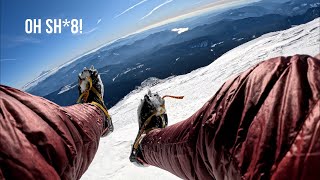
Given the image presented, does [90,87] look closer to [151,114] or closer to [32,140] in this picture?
[151,114]

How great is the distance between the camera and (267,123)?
0.66 metres

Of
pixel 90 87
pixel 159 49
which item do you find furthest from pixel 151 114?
pixel 159 49

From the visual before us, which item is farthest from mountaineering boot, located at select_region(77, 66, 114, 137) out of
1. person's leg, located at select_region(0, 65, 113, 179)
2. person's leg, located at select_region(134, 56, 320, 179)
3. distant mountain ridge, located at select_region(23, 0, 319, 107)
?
distant mountain ridge, located at select_region(23, 0, 319, 107)

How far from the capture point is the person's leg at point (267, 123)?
581mm

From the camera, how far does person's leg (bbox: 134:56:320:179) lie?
1.90 feet

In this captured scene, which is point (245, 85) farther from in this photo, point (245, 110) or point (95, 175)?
point (95, 175)

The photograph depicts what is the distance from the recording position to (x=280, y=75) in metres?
0.72

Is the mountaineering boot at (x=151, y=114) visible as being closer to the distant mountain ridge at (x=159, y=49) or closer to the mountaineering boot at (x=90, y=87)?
the mountaineering boot at (x=90, y=87)

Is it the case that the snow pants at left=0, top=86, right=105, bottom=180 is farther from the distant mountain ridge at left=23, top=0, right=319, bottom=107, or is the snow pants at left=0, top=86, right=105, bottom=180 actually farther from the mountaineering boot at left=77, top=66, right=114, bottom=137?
the distant mountain ridge at left=23, top=0, right=319, bottom=107

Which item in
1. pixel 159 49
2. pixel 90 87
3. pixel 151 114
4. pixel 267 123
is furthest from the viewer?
pixel 159 49

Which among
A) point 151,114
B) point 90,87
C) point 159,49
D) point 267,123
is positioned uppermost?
point 267,123

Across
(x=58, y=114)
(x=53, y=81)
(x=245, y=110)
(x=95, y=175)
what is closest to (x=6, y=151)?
(x=58, y=114)

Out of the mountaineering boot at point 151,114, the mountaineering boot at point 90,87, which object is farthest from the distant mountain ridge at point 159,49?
the mountaineering boot at point 151,114

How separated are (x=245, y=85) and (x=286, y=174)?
28cm
